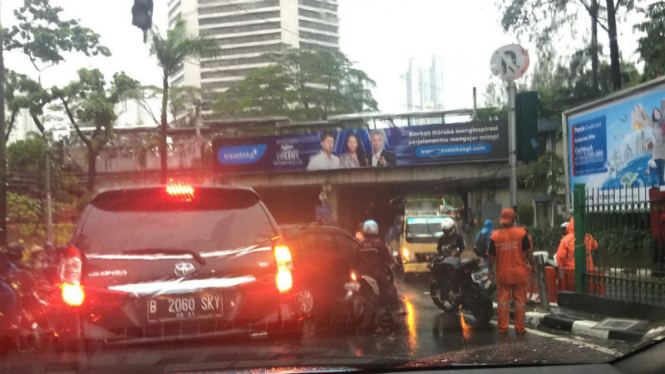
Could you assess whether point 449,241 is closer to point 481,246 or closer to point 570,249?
point 481,246

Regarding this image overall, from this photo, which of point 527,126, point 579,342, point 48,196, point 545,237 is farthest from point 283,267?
point 545,237

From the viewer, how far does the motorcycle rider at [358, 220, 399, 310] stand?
366 cm

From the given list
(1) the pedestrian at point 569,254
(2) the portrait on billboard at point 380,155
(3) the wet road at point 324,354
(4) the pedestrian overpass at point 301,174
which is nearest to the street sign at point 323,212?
(4) the pedestrian overpass at point 301,174

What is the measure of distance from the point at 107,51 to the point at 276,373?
170cm

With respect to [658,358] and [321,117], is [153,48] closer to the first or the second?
[321,117]

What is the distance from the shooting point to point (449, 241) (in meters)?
4.15

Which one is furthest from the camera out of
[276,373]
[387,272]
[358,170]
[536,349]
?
[387,272]

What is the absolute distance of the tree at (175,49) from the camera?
3.34 m

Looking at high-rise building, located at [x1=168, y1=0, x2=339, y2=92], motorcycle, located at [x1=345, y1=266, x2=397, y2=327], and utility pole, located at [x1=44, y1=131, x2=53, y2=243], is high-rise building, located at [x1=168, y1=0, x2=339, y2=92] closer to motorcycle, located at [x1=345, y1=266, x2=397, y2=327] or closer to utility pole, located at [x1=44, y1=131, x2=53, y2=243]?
utility pole, located at [x1=44, y1=131, x2=53, y2=243]

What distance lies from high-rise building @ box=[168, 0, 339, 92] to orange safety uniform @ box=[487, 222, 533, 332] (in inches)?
73.0

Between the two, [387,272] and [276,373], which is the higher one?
[387,272]

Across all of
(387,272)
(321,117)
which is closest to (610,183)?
(387,272)

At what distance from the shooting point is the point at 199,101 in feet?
11.1

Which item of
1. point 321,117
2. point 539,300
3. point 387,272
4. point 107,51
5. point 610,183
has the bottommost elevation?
point 539,300
